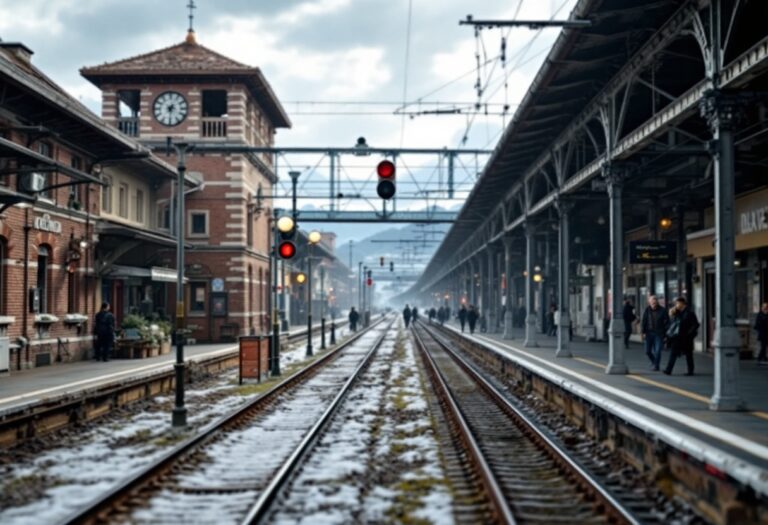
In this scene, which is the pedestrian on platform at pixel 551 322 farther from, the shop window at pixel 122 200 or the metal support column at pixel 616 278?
the metal support column at pixel 616 278

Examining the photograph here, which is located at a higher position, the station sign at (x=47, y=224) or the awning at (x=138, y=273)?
the station sign at (x=47, y=224)

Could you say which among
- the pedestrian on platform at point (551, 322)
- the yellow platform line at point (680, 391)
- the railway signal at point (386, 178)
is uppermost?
the railway signal at point (386, 178)

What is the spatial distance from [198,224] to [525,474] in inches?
1226

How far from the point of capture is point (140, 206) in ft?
112

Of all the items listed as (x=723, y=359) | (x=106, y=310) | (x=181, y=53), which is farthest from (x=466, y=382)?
(x=181, y=53)

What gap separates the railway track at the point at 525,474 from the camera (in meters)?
7.65

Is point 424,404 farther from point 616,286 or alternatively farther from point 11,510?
point 11,510

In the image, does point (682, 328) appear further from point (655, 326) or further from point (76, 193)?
point (76, 193)

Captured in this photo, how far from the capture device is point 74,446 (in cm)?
1155

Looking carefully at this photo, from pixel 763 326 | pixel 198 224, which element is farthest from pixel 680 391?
pixel 198 224

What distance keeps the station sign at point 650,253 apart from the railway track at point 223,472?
8.34 meters

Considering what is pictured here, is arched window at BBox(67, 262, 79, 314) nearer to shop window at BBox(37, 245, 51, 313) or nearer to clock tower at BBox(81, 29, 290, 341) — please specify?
shop window at BBox(37, 245, 51, 313)

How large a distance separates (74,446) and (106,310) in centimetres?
1471

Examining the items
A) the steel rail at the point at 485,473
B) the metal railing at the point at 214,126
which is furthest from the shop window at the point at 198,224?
the steel rail at the point at 485,473
